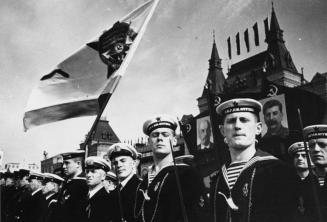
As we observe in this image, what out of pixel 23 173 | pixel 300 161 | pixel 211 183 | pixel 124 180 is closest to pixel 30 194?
pixel 23 173

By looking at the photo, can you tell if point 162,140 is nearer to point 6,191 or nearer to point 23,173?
point 23,173

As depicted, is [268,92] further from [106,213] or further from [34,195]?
[34,195]

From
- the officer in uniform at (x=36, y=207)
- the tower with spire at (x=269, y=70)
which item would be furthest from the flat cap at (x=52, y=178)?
the tower with spire at (x=269, y=70)

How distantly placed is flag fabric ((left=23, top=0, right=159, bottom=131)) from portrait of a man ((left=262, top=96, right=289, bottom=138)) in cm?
209

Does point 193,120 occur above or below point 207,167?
above

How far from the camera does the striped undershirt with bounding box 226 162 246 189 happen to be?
3951 mm

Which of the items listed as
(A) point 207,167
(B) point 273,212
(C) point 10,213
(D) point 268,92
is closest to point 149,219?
(A) point 207,167

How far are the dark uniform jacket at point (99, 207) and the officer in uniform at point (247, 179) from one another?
189cm

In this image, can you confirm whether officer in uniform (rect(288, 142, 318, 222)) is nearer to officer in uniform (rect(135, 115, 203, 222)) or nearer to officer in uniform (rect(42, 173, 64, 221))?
officer in uniform (rect(135, 115, 203, 222))

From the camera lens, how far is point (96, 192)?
5.63 m

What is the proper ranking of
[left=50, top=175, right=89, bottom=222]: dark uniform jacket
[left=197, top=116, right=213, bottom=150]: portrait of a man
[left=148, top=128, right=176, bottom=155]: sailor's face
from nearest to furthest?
[left=197, top=116, right=213, bottom=150]: portrait of a man, [left=148, top=128, right=176, bottom=155]: sailor's face, [left=50, top=175, right=89, bottom=222]: dark uniform jacket

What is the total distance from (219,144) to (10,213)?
5172mm

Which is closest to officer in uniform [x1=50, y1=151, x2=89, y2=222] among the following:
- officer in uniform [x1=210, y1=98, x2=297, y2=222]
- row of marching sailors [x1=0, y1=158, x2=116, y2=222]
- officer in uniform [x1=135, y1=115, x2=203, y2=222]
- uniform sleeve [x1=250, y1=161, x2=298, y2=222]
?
row of marching sailors [x1=0, y1=158, x2=116, y2=222]

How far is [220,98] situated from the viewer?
4.76m
